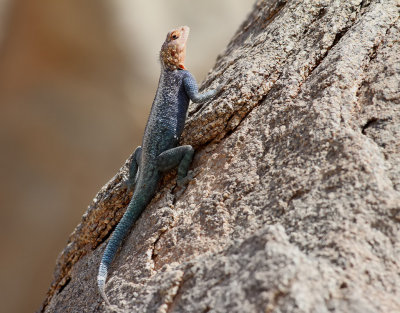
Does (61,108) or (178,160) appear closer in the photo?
(178,160)

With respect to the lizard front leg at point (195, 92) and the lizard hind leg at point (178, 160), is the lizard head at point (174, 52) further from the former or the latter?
the lizard hind leg at point (178, 160)

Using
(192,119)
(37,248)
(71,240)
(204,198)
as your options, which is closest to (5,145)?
(37,248)

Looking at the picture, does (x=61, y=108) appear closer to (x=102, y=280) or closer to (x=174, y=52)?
(x=174, y=52)

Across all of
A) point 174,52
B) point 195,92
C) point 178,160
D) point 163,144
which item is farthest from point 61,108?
point 178,160

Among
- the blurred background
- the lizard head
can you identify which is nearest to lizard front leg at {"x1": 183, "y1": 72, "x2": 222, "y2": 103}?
the lizard head

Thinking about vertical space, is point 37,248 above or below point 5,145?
below

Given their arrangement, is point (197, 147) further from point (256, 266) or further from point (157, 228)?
point (256, 266)

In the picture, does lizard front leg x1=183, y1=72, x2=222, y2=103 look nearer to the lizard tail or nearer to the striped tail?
the striped tail
